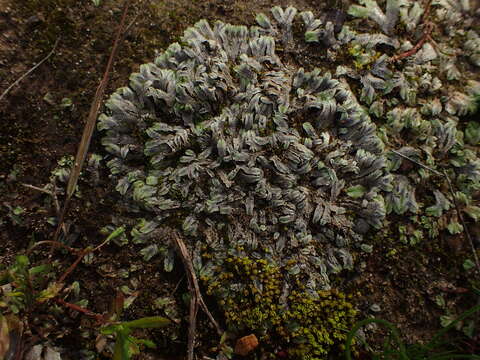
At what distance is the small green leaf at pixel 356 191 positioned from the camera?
3.47 meters

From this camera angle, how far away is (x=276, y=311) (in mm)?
3229

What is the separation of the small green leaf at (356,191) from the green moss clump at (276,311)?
86cm

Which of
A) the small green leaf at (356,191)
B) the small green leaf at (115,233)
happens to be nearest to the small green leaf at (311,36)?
the small green leaf at (356,191)

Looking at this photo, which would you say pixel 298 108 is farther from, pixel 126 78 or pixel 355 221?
pixel 126 78

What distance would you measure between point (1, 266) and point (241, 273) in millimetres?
1858

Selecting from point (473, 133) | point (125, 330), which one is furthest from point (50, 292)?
point (473, 133)

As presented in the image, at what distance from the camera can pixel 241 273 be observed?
3240mm

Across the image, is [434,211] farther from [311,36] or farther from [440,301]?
[311,36]

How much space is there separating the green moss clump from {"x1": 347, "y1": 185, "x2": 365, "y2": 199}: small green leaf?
86 centimetres

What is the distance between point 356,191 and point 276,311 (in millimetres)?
1245

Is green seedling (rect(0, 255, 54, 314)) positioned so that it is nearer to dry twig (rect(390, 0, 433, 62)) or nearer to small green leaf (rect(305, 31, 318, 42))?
small green leaf (rect(305, 31, 318, 42))

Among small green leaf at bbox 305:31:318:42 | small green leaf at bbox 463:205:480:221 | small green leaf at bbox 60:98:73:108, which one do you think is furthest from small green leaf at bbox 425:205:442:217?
small green leaf at bbox 60:98:73:108

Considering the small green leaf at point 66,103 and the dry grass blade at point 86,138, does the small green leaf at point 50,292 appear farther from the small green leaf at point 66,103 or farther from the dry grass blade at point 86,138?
the small green leaf at point 66,103

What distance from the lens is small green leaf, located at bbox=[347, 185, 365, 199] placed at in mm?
3469
